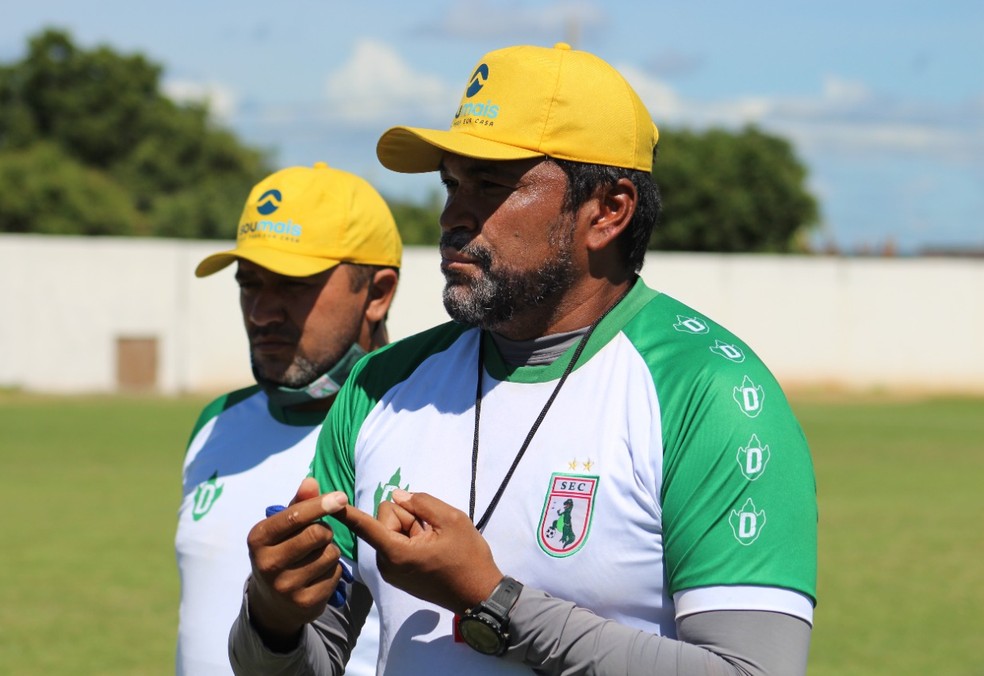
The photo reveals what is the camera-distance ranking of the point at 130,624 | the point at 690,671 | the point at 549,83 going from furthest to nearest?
the point at 130,624 → the point at 549,83 → the point at 690,671

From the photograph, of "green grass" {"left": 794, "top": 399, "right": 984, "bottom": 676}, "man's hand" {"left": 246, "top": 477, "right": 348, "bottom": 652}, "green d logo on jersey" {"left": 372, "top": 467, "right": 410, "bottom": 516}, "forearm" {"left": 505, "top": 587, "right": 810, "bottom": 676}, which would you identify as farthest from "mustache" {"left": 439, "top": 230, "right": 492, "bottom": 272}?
"green grass" {"left": 794, "top": 399, "right": 984, "bottom": 676}

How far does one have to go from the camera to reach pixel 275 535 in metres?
2.54

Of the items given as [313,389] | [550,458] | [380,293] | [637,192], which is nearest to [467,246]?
[637,192]

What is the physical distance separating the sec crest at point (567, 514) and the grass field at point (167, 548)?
655 centimetres

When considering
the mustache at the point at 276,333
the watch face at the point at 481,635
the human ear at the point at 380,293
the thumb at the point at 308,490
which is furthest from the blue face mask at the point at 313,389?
the watch face at the point at 481,635

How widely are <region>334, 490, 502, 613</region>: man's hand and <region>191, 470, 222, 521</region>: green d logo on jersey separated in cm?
177

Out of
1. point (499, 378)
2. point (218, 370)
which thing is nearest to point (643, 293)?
point (499, 378)

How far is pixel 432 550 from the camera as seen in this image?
97.4 inches

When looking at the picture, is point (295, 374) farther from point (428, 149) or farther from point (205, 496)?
point (428, 149)

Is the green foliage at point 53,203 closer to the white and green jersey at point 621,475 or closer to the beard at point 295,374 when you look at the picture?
the beard at point 295,374

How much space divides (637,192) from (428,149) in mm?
453

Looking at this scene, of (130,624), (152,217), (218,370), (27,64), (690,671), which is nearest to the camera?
(690,671)

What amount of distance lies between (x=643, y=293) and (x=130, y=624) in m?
7.86

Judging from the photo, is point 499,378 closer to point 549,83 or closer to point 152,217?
point 549,83
